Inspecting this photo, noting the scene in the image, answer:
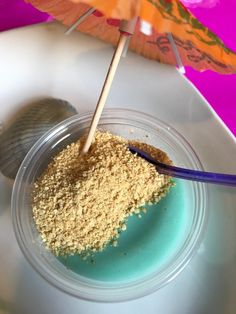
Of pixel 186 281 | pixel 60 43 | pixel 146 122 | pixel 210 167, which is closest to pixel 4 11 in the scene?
pixel 60 43

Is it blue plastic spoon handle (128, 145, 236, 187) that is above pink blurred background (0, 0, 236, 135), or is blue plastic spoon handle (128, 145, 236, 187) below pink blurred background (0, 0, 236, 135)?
below

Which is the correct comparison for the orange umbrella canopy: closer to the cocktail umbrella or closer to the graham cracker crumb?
the cocktail umbrella

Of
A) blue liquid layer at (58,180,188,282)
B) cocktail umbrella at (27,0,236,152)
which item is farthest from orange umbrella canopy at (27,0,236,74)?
blue liquid layer at (58,180,188,282)

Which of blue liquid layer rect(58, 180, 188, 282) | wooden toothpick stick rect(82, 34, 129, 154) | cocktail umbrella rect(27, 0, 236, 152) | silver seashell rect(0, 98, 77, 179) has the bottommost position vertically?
blue liquid layer rect(58, 180, 188, 282)

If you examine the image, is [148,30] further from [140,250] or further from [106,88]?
[140,250]

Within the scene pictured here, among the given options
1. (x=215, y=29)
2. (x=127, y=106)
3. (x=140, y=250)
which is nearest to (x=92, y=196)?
(x=140, y=250)

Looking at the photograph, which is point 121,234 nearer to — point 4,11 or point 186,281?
point 186,281
